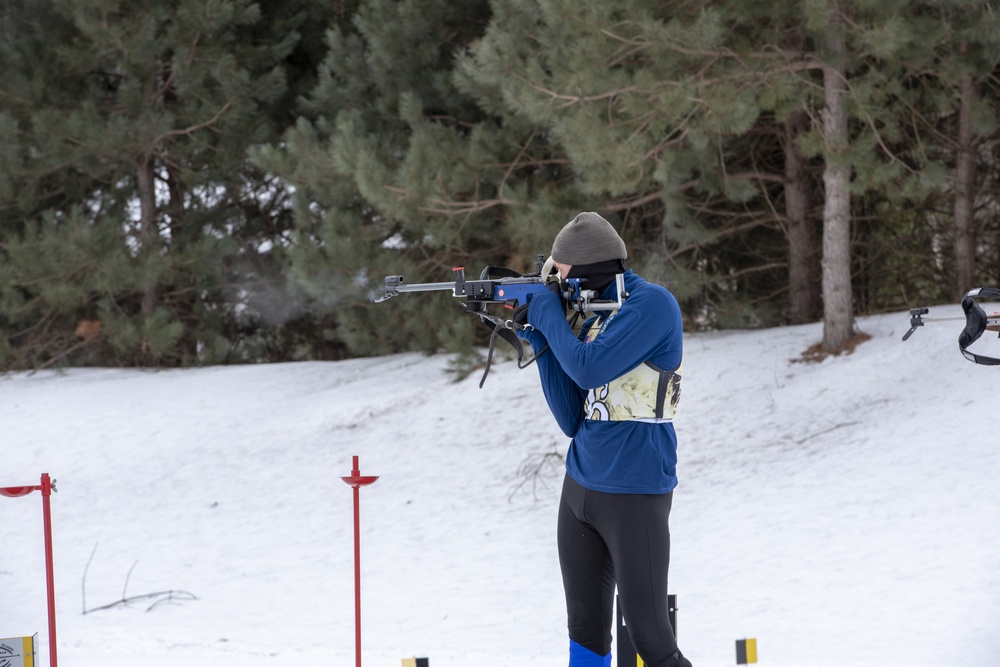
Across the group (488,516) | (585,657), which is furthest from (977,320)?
(488,516)

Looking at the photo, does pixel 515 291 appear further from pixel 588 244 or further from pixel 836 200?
pixel 836 200

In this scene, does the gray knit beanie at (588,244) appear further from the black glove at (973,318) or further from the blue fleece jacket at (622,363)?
the black glove at (973,318)

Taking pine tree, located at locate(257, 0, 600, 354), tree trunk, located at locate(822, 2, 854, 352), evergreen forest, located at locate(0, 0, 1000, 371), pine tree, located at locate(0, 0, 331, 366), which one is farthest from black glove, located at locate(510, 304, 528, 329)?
pine tree, located at locate(0, 0, 331, 366)

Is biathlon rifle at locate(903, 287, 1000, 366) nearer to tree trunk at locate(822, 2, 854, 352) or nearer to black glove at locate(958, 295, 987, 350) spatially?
black glove at locate(958, 295, 987, 350)

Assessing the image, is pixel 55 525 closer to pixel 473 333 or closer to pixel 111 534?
pixel 111 534

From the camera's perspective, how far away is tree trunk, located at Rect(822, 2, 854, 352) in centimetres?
707

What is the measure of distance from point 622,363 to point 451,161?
6.36 metres

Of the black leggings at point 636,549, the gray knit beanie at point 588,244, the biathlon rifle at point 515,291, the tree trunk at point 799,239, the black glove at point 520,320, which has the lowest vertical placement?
the black leggings at point 636,549

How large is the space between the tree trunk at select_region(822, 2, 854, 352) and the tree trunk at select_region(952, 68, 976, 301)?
1.14 m

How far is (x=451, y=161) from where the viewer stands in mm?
8523

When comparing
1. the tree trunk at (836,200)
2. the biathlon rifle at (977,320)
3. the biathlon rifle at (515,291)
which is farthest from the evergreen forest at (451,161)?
the biathlon rifle at (515,291)

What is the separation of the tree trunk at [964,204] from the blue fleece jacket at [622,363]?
6.35m

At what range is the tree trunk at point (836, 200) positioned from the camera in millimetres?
7066

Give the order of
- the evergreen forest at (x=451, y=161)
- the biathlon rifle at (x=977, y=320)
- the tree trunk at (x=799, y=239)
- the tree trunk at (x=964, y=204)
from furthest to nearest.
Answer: the tree trunk at (x=799, y=239), the tree trunk at (x=964, y=204), the evergreen forest at (x=451, y=161), the biathlon rifle at (x=977, y=320)
